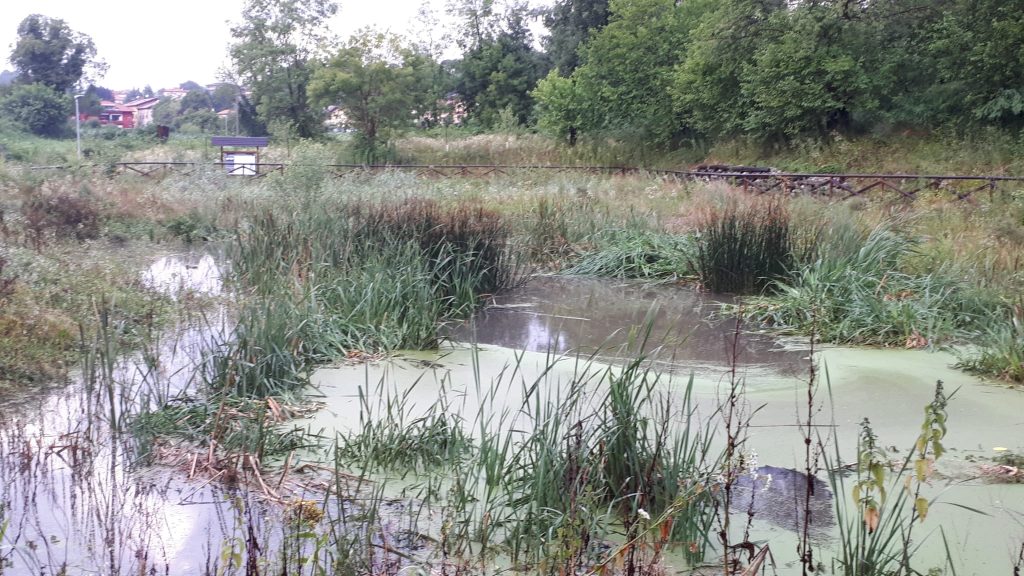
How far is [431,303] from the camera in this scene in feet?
23.6

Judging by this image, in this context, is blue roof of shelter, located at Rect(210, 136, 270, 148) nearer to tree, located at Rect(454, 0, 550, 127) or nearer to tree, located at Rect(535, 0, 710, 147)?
tree, located at Rect(535, 0, 710, 147)

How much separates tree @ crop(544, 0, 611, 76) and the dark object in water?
105 feet

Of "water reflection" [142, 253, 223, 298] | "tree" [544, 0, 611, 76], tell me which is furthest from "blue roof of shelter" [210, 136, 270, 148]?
"tree" [544, 0, 611, 76]

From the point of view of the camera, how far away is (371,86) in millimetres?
30688

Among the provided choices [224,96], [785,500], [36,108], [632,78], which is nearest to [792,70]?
[632,78]

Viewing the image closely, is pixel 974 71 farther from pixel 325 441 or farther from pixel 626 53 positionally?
pixel 325 441

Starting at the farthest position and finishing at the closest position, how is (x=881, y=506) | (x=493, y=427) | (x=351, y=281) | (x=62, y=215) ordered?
1. (x=62, y=215)
2. (x=351, y=281)
3. (x=493, y=427)
4. (x=881, y=506)

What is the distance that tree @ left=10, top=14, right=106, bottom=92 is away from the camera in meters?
31.6

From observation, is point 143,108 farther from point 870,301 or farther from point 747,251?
point 870,301

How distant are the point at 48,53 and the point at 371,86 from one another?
40.8ft

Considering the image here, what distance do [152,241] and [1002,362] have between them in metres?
10.3

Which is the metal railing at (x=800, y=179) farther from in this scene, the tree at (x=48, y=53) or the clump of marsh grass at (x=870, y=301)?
the tree at (x=48, y=53)

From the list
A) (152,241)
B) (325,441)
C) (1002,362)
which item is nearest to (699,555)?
(325,441)

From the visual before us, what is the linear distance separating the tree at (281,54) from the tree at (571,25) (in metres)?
9.41
